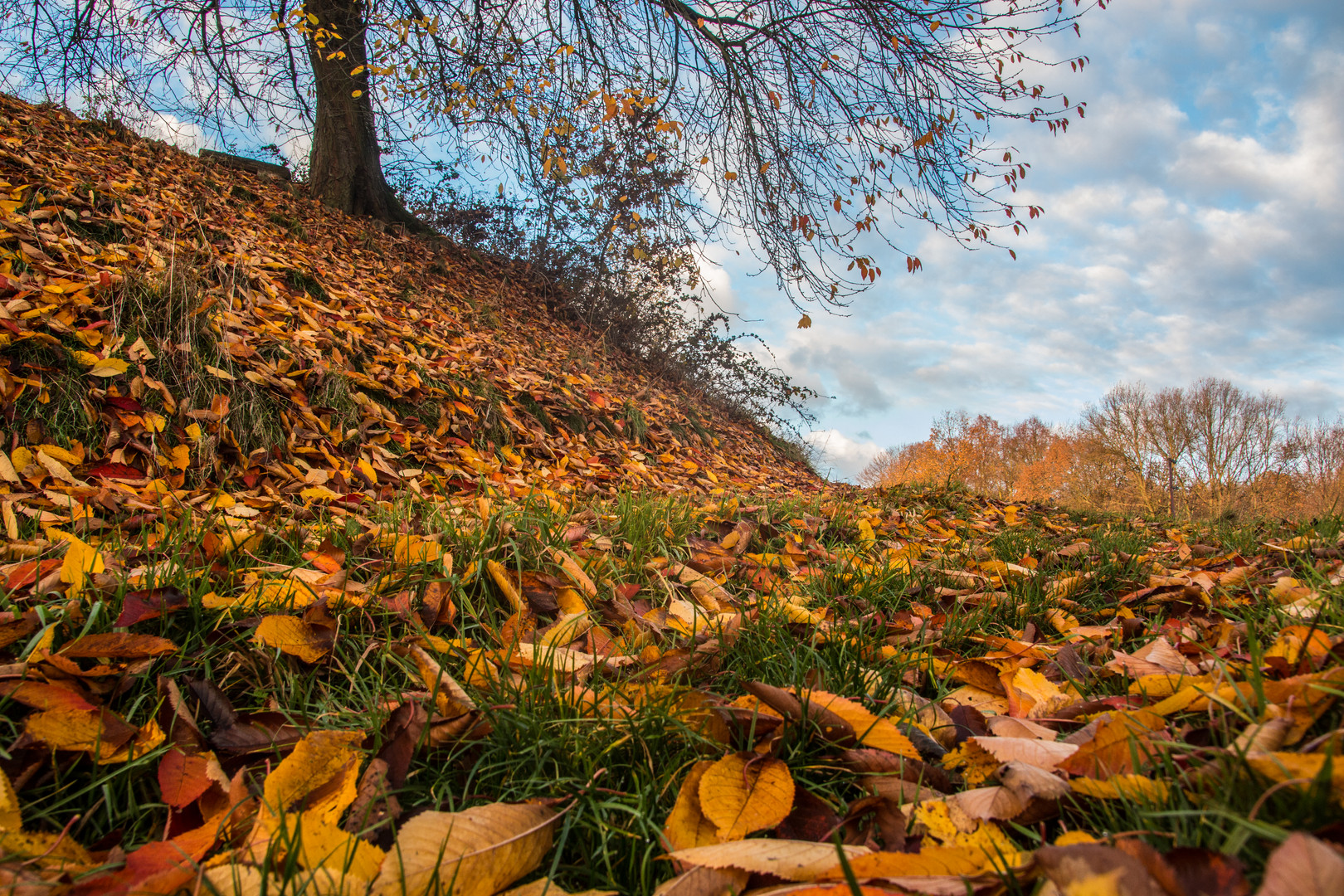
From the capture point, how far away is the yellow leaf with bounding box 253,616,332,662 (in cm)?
129

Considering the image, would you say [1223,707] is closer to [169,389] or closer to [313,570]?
[313,570]

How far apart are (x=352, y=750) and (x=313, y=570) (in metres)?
0.82

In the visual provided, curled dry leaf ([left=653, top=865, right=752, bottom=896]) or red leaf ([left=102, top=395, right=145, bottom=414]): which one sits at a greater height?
red leaf ([left=102, top=395, right=145, bottom=414])

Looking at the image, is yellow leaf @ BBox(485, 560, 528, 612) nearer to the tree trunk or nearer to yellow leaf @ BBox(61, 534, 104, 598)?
yellow leaf @ BBox(61, 534, 104, 598)

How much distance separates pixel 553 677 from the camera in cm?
115

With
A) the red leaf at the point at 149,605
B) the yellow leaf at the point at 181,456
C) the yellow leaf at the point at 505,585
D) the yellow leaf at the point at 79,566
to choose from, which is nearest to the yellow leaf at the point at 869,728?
the yellow leaf at the point at 505,585

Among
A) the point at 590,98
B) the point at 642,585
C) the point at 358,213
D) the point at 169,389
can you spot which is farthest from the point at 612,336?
the point at 642,585

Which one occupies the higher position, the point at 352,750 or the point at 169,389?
the point at 169,389

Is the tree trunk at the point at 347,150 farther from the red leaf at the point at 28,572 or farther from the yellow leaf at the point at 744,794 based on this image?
the yellow leaf at the point at 744,794

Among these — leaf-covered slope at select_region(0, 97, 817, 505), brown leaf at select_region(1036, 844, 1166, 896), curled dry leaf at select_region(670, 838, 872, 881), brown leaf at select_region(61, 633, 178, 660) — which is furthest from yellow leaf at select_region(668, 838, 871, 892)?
leaf-covered slope at select_region(0, 97, 817, 505)

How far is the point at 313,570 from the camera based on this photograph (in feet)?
5.59

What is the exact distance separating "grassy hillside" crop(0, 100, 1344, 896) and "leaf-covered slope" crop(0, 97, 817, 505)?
0.03 metres

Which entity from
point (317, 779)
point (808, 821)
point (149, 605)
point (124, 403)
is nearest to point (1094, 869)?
point (808, 821)

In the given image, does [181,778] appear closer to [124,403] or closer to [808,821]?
[808,821]
